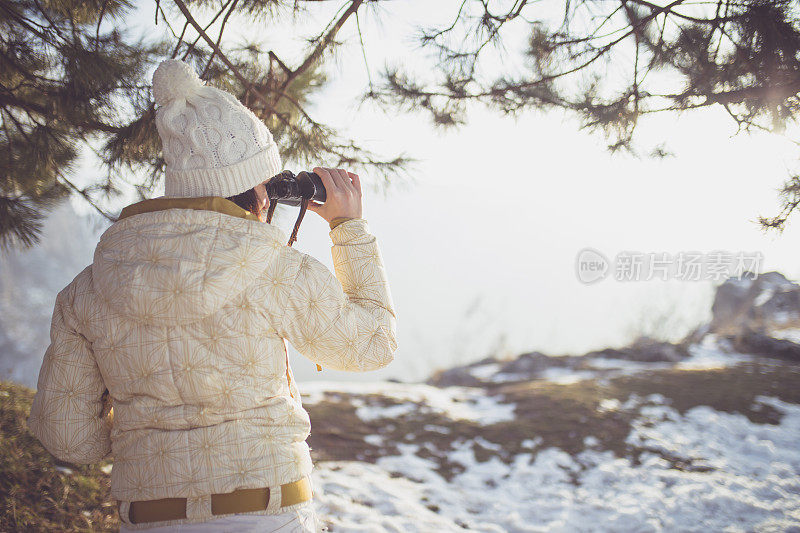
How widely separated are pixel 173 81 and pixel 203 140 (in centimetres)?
12

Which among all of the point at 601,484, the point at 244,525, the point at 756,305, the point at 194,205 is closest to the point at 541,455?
the point at 601,484

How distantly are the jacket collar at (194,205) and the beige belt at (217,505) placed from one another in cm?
43

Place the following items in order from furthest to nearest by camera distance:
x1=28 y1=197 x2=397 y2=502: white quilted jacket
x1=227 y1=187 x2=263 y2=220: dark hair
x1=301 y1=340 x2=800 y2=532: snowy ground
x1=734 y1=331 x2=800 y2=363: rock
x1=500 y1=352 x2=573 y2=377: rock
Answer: x1=500 y1=352 x2=573 y2=377: rock < x1=734 y1=331 x2=800 y2=363: rock < x1=301 y1=340 x2=800 y2=532: snowy ground < x1=227 y1=187 x2=263 y2=220: dark hair < x1=28 y1=197 x2=397 y2=502: white quilted jacket

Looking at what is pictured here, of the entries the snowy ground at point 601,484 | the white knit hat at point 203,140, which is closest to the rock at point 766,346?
the snowy ground at point 601,484

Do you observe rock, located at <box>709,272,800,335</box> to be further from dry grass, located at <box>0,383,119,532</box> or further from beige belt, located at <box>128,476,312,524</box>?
beige belt, located at <box>128,476,312,524</box>

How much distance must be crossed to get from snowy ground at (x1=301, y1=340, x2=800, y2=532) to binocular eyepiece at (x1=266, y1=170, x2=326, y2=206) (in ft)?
6.32

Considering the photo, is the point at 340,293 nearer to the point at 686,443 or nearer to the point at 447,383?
the point at 686,443

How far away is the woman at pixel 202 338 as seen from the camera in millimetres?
761

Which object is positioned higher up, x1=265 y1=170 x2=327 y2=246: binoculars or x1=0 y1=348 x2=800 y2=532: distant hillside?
x1=265 y1=170 x2=327 y2=246: binoculars

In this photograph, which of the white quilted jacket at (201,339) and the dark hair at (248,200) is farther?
the dark hair at (248,200)

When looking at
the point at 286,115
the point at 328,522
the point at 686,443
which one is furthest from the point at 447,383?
the point at 286,115

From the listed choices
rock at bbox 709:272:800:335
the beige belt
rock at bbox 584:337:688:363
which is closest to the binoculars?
the beige belt

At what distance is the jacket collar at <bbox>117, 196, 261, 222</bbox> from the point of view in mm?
784

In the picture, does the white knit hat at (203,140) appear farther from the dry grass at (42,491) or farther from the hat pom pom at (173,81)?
the dry grass at (42,491)
